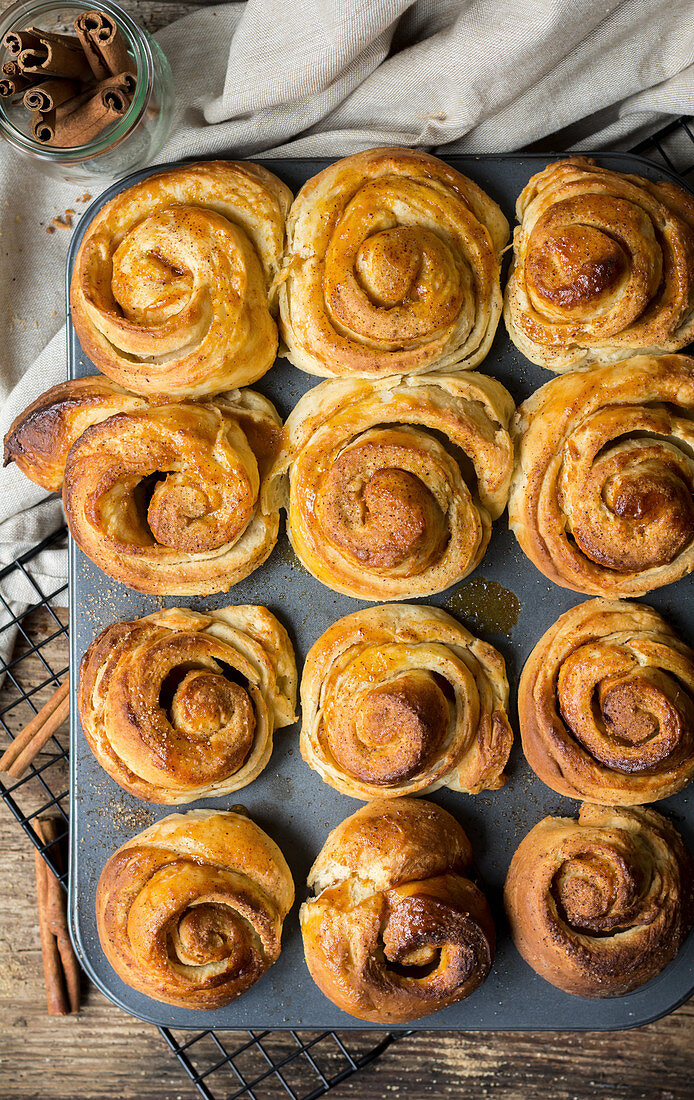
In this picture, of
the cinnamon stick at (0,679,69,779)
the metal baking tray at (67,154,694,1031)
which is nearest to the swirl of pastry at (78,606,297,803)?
the metal baking tray at (67,154,694,1031)

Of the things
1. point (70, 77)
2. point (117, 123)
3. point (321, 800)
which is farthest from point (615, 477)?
point (70, 77)

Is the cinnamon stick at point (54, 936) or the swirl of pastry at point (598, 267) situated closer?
the swirl of pastry at point (598, 267)

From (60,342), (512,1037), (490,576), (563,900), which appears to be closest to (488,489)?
(490,576)

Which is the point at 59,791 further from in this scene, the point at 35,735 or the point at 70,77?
the point at 70,77

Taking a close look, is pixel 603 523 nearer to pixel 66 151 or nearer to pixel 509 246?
pixel 509 246

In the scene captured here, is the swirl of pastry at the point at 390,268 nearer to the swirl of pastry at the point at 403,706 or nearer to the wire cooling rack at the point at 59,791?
the swirl of pastry at the point at 403,706

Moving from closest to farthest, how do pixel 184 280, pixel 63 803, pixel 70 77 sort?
pixel 184 280 < pixel 70 77 < pixel 63 803

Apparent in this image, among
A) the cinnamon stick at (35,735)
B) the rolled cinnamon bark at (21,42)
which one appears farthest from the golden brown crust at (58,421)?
the rolled cinnamon bark at (21,42)
